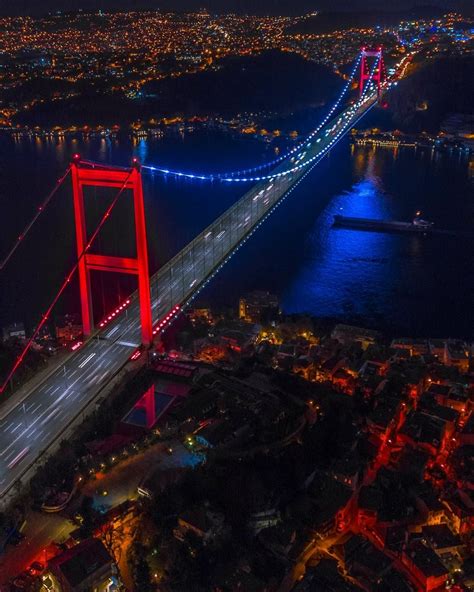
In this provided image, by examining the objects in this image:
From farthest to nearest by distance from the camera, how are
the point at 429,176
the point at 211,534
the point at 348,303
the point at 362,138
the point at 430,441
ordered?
the point at 362,138, the point at 429,176, the point at 348,303, the point at 430,441, the point at 211,534

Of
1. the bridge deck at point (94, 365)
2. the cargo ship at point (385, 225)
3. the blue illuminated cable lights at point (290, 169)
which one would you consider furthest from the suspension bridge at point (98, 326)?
the cargo ship at point (385, 225)

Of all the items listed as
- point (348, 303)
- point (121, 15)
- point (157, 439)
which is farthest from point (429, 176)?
point (121, 15)

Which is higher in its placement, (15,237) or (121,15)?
(121,15)

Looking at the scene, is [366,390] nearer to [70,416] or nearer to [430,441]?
[430,441]

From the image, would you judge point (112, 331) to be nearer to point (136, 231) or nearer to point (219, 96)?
point (136, 231)

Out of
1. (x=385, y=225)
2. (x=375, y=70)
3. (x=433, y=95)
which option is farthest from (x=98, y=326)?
(x=375, y=70)

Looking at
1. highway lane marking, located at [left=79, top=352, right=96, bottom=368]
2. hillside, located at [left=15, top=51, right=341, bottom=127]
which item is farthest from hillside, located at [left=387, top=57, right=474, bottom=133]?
highway lane marking, located at [left=79, top=352, right=96, bottom=368]
